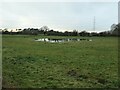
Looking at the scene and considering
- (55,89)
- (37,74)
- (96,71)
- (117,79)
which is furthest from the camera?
(96,71)

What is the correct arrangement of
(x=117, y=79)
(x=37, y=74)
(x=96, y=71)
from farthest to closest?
(x=96, y=71) < (x=37, y=74) < (x=117, y=79)

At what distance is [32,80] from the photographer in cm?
1031

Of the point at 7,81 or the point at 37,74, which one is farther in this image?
the point at 37,74

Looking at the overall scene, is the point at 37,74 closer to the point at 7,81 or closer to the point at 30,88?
the point at 7,81

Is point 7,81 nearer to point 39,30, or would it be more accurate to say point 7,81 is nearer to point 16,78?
point 16,78

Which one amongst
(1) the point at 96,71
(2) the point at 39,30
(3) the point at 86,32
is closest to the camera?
(1) the point at 96,71

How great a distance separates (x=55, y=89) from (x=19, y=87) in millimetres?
1279

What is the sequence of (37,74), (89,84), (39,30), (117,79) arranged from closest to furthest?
1. (89,84)
2. (117,79)
3. (37,74)
4. (39,30)

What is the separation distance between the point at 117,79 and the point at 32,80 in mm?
3471

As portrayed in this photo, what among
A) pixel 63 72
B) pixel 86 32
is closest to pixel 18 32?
pixel 86 32

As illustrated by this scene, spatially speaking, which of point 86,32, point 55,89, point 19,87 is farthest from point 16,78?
point 86,32

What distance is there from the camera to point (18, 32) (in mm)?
117125

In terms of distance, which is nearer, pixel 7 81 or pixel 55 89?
pixel 55 89

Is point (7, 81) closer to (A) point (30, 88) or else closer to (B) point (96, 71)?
(A) point (30, 88)
